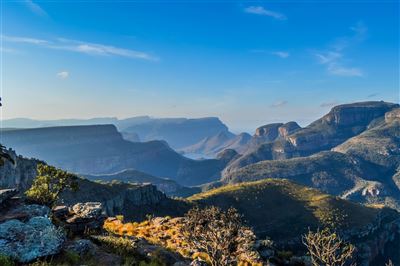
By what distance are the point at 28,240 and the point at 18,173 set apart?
13180 cm

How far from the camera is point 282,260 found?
1909 inches

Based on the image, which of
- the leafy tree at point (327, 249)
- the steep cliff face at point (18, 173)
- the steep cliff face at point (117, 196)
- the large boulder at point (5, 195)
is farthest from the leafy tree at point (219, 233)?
the steep cliff face at point (117, 196)

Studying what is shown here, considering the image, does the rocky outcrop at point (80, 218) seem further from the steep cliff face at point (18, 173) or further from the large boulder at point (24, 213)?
the steep cliff face at point (18, 173)

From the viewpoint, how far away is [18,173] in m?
137

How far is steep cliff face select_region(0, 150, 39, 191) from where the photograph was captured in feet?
401

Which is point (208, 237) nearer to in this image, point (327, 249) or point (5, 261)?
point (327, 249)

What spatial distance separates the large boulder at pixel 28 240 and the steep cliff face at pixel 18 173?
4252 inches

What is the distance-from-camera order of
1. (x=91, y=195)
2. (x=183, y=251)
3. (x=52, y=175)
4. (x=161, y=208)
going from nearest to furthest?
(x=52, y=175) < (x=183, y=251) < (x=91, y=195) < (x=161, y=208)

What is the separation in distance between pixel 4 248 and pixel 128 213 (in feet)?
487

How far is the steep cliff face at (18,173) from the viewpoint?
122250 mm

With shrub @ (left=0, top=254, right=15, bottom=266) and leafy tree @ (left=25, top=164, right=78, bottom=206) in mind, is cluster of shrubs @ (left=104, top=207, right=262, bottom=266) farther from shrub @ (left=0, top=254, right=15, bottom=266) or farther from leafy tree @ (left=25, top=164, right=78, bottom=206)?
shrub @ (left=0, top=254, right=15, bottom=266)

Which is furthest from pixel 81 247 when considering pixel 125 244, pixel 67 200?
pixel 67 200

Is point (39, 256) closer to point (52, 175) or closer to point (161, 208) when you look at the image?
point (52, 175)

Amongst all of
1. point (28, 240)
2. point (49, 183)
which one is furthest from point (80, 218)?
point (28, 240)
